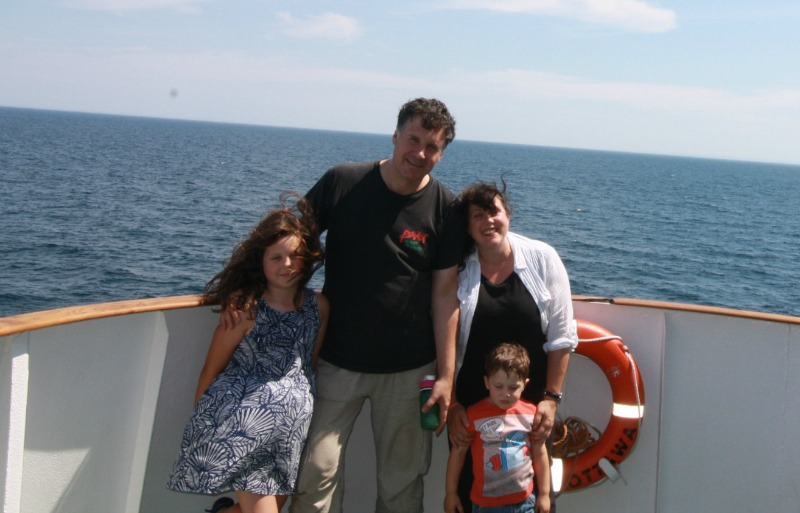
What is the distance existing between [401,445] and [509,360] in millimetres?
499

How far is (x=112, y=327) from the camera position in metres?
2.28

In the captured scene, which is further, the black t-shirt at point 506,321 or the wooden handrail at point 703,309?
the wooden handrail at point 703,309

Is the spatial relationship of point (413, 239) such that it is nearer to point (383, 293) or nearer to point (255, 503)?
point (383, 293)

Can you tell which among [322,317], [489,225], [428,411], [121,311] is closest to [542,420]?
[428,411]

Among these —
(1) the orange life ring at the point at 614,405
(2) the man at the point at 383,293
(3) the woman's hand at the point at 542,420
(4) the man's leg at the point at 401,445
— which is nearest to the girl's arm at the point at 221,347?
(2) the man at the point at 383,293

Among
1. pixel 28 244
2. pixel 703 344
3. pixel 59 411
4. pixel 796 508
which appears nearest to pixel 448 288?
pixel 703 344

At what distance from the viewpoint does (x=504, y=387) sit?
7.47ft

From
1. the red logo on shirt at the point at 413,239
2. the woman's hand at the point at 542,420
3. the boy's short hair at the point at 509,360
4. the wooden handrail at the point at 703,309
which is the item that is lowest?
the woman's hand at the point at 542,420

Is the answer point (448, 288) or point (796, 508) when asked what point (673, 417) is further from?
point (448, 288)

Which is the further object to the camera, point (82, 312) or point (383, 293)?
point (383, 293)

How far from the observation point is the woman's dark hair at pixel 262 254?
228cm

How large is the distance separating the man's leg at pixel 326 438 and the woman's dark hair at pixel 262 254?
28 centimetres

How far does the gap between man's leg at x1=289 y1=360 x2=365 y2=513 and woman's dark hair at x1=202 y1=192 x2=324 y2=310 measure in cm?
28

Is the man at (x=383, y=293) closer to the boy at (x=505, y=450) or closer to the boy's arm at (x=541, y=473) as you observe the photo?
the boy at (x=505, y=450)
